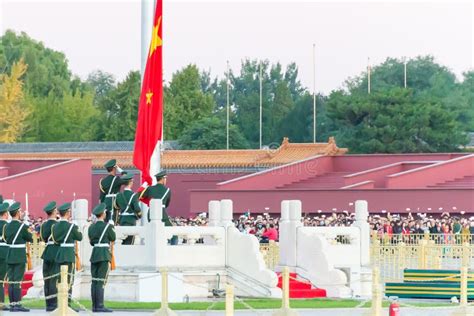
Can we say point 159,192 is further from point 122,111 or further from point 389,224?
point 122,111

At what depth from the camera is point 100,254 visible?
67.7 feet

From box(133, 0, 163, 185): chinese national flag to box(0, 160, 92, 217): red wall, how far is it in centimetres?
2144

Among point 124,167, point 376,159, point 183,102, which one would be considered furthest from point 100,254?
point 183,102

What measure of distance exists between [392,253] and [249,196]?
1531 cm

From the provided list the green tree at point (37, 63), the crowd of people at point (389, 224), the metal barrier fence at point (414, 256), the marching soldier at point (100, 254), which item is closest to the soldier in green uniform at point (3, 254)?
the marching soldier at point (100, 254)

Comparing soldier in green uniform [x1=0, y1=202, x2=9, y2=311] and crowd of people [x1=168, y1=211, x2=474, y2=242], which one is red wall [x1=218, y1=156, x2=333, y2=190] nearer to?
crowd of people [x1=168, y1=211, x2=474, y2=242]

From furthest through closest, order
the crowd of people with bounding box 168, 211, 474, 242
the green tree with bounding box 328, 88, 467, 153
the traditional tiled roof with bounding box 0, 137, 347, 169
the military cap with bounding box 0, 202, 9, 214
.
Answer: the green tree with bounding box 328, 88, 467, 153, the traditional tiled roof with bounding box 0, 137, 347, 169, the crowd of people with bounding box 168, 211, 474, 242, the military cap with bounding box 0, 202, 9, 214

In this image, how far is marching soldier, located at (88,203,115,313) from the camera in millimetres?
20484

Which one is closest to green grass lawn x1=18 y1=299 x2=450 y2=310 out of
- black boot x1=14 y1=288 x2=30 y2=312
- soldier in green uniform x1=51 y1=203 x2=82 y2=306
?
black boot x1=14 y1=288 x2=30 y2=312

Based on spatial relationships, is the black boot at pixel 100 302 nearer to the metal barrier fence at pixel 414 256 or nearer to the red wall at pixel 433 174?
the metal barrier fence at pixel 414 256

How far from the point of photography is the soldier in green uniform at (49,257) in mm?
20438

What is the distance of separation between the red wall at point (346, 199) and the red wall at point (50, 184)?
471cm

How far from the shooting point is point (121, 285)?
22469 mm

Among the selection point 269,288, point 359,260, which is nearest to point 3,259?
point 269,288
